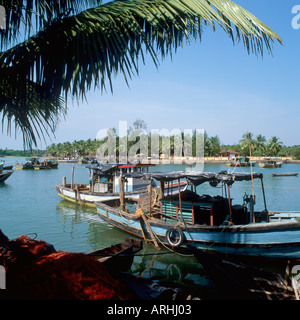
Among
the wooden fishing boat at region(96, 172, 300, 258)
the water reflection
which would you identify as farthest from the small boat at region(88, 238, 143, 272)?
the wooden fishing boat at region(96, 172, 300, 258)

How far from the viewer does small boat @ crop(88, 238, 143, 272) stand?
274 inches

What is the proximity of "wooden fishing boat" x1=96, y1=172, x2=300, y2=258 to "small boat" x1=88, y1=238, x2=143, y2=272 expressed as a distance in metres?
2.60

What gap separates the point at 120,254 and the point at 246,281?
3434 mm

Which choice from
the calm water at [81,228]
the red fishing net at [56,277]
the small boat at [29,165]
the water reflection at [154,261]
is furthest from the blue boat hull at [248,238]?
the small boat at [29,165]

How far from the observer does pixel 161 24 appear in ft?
8.87

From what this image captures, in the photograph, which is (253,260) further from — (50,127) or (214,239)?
(50,127)

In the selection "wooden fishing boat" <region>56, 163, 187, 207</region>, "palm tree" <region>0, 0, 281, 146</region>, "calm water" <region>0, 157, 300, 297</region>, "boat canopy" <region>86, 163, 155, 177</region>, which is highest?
"palm tree" <region>0, 0, 281, 146</region>

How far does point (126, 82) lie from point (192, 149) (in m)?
70.7

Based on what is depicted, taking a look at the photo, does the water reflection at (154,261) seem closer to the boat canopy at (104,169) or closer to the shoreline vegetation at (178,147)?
the boat canopy at (104,169)

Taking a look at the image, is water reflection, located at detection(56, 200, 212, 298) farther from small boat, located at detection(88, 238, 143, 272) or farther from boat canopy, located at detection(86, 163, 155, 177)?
boat canopy, located at detection(86, 163, 155, 177)

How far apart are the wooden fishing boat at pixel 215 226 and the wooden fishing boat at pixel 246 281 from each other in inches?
89.4

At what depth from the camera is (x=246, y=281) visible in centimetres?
675

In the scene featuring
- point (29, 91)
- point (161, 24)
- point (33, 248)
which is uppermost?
point (161, 24)
